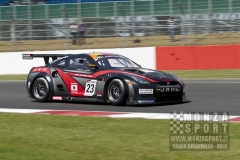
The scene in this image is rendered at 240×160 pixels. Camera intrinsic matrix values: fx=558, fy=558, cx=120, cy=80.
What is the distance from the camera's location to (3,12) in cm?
3000

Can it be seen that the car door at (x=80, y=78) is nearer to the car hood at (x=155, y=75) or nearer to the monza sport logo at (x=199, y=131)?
the car hood at (x=155, y=75)

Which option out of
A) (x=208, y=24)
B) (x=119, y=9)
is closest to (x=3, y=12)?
(x=119, y=9)

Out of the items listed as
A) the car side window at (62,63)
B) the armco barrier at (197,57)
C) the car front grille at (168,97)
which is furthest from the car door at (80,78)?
the armco barrier at (197,57)

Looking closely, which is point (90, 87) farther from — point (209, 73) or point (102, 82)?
point (209, 73)

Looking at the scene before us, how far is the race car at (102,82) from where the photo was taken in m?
12.3

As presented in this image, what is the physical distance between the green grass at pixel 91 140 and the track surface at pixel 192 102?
1.92 m

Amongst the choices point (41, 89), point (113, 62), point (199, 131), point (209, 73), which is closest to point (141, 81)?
point (113, 62)

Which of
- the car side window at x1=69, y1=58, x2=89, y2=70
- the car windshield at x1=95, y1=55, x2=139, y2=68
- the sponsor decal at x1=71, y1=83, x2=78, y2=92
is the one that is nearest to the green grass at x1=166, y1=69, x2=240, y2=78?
the car windshield at x1=95, y1=55, x2=139, y2=68

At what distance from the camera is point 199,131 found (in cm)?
842

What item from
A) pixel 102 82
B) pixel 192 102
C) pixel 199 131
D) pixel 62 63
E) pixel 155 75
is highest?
pixel 62 63

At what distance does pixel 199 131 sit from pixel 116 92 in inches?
173

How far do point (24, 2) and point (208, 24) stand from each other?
11.0 metres

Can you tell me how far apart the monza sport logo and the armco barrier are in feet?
38.9

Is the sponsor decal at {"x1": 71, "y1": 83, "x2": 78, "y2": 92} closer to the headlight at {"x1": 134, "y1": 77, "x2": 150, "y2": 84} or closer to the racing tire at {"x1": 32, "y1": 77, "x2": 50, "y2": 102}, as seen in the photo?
the racing tire at {"x1": 32, "y1": 77, "x2": 50, "y2": 102}
